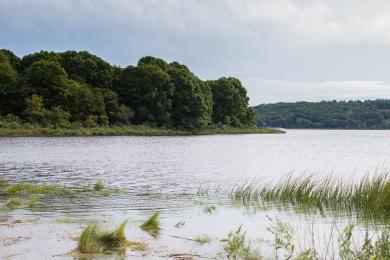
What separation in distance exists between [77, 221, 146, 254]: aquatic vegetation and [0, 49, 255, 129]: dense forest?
69910 millimetres

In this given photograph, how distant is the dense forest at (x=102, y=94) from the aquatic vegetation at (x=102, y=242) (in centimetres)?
6991

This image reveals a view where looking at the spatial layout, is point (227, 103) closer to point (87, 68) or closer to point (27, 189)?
point (87, 68)

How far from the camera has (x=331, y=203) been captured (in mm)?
18594

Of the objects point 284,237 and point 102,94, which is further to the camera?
point 102,94

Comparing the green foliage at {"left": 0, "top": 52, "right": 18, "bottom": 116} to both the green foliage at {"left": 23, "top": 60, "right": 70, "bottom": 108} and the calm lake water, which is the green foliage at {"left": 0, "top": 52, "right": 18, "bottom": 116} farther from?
the calm lake water

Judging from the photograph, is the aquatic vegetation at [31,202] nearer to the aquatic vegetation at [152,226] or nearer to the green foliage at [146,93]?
the aquatic vegetation at [152,226]

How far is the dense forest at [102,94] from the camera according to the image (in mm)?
83062

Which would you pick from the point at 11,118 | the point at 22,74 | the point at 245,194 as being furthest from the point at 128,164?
the point at 22,74

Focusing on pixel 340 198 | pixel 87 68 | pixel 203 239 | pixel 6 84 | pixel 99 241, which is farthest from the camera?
pixel 87 68

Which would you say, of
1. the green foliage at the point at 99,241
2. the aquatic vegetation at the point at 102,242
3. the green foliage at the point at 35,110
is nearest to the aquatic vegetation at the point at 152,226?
the aquatic vegetation at the point at 102,242

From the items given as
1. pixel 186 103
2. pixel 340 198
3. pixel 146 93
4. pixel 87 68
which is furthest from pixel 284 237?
pixel 186 103

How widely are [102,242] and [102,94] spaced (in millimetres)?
84443

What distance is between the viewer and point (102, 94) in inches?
3693

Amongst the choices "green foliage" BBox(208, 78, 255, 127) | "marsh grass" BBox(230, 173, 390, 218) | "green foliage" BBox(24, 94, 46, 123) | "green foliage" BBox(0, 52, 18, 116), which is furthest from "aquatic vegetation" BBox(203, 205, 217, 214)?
"green foliage" BBox(208, 78, 255, 127)
